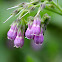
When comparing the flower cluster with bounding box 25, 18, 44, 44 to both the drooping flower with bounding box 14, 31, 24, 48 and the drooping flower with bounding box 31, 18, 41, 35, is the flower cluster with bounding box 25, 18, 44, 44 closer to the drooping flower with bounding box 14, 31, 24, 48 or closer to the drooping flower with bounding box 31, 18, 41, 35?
the drooping flower with bounding box 31, 18, 41, 35

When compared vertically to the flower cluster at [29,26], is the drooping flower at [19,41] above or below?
below

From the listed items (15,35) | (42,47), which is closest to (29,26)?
(15,35)

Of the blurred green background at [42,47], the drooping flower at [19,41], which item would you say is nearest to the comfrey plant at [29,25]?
the drooping flower at [19,41]

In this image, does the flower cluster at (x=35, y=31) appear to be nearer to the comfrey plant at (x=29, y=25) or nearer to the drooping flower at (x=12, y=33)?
the comfrey plant at (x=29, y=25)

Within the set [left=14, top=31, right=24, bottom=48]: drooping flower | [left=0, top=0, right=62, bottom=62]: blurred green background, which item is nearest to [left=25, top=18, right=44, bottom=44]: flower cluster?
[left=14, top=31, right=24, bottom=48]: drooping flower

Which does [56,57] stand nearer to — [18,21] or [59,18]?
[59,18]

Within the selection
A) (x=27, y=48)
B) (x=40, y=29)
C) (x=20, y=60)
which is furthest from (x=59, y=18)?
(x=40, y=29)

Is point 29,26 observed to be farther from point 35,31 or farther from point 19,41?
point 19,41

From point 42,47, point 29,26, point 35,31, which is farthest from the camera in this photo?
point 42,47
